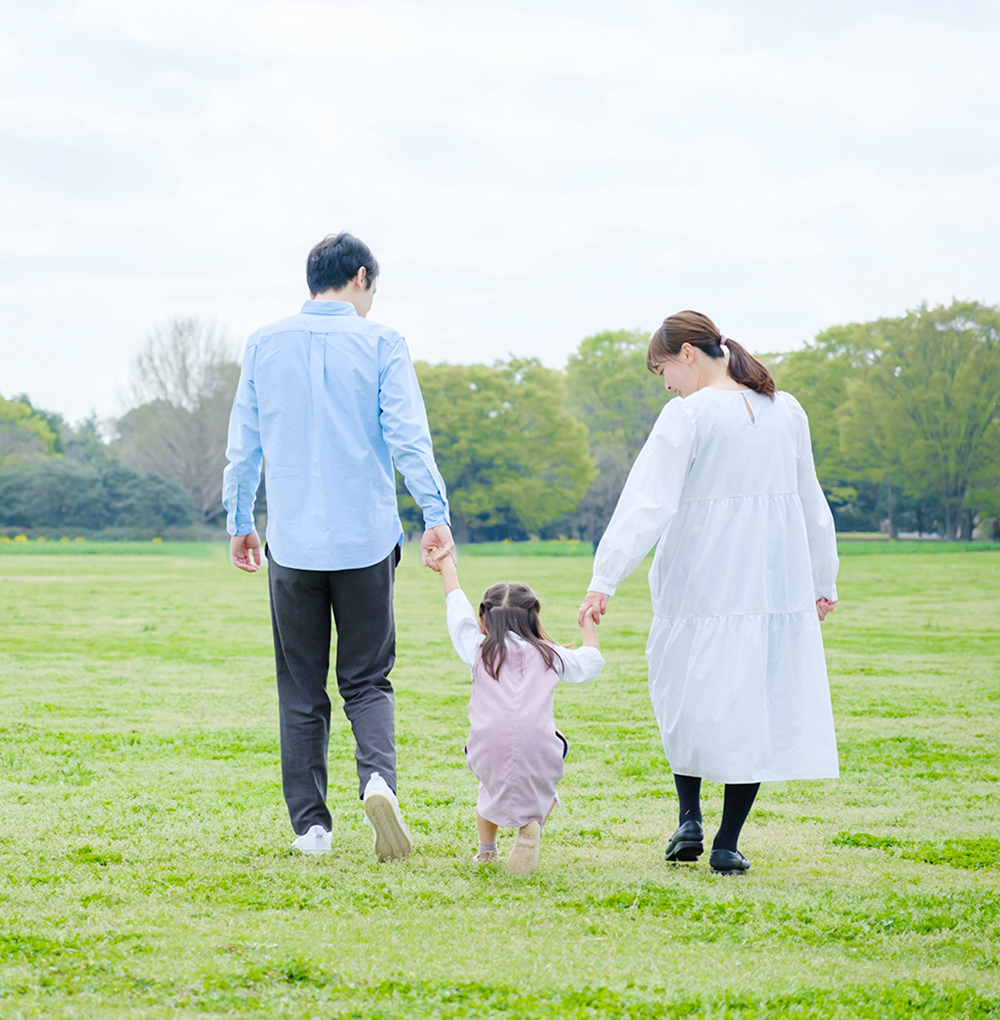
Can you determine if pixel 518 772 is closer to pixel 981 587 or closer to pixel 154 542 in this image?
pixel 981 587

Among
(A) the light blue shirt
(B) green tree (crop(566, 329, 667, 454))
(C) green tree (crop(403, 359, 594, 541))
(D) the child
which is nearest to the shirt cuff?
(D) the child

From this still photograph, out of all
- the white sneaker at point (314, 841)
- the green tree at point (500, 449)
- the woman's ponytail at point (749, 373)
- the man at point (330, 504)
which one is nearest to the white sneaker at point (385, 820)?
the man at point (330, 504)

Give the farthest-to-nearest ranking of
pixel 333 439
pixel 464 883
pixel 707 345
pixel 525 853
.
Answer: pixel 707 345 → pixel 333 439 → pixel 525 853 → pixel 464 883

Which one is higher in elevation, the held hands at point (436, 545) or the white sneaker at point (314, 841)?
the held hands at point (436, 545)

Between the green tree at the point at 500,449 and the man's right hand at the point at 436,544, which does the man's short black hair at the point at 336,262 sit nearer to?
the man's right hand at the point at 436,544

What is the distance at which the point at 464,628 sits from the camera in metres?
3.52

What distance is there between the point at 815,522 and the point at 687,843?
1089mm

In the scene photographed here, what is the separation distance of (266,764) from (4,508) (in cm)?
5099

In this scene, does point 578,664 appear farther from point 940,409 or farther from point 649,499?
point 940,409

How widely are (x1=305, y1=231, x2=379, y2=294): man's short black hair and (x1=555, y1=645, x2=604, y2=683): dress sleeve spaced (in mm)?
1352

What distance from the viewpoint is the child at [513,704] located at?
11.0 feet

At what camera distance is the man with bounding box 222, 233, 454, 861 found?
11.5 ft

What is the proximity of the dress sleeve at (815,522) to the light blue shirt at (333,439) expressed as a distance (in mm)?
1157

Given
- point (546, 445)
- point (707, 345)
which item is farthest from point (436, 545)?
point (546, 445)
